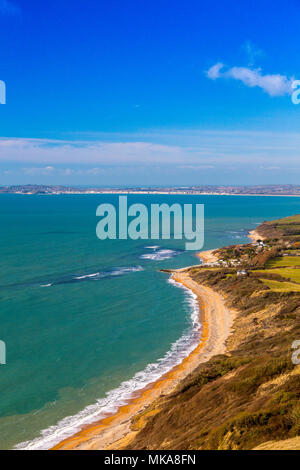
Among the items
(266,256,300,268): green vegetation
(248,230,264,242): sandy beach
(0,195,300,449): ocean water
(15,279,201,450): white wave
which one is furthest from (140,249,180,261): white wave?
(15,279,201,450): white wave

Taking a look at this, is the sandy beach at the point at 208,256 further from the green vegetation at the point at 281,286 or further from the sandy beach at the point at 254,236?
the sandy beach at the point at 254,236

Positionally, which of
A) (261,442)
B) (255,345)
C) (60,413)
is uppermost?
(261,442)

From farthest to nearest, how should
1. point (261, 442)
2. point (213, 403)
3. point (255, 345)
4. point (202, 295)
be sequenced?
point (202, 295) < point (255, 345) < point (213, 403) < point (261, 442)

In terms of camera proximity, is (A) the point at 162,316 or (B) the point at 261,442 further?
(A) the point at 162,316

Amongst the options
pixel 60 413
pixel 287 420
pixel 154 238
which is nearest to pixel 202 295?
pixel 60 413

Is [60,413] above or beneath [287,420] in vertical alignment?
beneath

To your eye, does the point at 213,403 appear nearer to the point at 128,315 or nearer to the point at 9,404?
the point at 9,404

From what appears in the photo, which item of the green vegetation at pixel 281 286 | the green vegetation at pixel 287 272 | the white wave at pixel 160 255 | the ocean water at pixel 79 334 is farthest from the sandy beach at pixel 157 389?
the white wave at pixel 160 255
